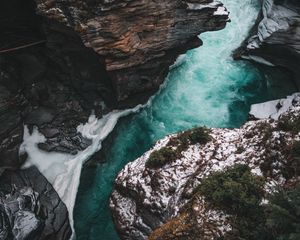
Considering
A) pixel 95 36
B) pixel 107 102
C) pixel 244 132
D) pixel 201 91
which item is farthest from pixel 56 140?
pixel 244 132

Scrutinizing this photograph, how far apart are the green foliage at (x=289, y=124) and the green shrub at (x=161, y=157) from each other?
119 inches

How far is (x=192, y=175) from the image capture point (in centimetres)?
1029

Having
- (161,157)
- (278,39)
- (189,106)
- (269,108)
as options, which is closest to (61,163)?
(189,106)

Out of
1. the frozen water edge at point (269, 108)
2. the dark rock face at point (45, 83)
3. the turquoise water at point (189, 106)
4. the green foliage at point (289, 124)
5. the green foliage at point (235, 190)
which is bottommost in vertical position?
the turquoise water at point (189, 106)

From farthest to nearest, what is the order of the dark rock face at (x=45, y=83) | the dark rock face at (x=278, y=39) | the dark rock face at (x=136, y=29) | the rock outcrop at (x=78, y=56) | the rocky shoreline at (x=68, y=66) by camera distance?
the dark rock face at (x=278, y=39), the dark rock face at (x=45, y=83), the rock outcrop at (x=78, y=56), the rocky shoreline at (x=68, y=66), the dark rock face at (x=136, y=29)

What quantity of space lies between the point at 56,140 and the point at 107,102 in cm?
352

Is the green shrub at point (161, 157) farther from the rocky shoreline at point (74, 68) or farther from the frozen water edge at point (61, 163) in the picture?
the frozen water edge at point (61, 163)

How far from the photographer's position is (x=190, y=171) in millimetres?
10500

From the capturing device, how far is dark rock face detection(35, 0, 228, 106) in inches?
597

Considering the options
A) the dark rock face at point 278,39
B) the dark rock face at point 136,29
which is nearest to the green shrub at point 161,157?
the dark rock face at point 136,29

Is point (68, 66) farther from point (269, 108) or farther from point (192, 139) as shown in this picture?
point (269, 108)

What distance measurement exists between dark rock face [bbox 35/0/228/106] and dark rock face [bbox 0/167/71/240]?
6035mm

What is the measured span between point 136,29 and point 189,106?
22.0ft

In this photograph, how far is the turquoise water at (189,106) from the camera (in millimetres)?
18050
